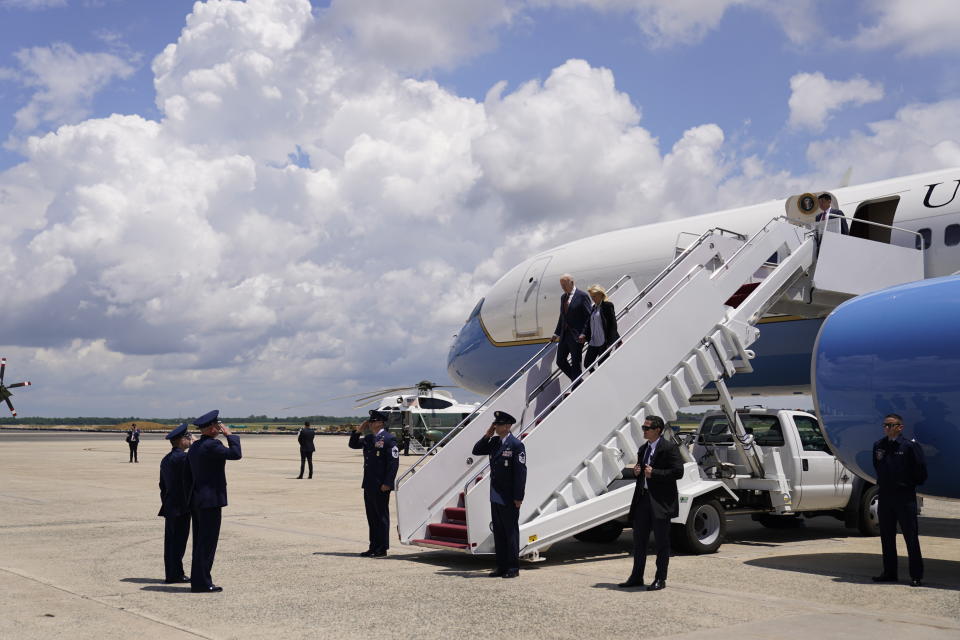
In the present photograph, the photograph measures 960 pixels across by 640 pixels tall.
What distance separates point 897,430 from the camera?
9.16 meters

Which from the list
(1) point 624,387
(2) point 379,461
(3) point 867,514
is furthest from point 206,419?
(3) point 867,514

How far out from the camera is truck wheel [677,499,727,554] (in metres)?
11.3

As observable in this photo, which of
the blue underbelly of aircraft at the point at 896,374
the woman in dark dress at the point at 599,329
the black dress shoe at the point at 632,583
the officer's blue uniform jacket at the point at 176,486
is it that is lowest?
the black dress shoe at the point at 632,583

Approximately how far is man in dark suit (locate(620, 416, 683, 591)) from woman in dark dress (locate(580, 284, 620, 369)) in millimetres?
2639

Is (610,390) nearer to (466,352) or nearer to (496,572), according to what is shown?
(496,572)

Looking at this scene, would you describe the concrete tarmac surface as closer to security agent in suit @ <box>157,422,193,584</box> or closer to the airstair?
security agent in suit @ <box>157,422,193,584</box>

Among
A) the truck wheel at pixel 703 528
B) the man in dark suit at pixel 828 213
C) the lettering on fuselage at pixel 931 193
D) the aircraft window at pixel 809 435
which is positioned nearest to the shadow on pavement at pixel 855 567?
the truck wheel at pixel 703 528

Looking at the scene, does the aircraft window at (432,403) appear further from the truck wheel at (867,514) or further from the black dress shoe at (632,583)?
the black dress shoe at (632,583)

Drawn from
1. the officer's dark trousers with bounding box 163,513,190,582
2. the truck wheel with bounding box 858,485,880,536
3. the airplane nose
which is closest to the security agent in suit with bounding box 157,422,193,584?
the officer's dark trousers with bounding box 163,513,190,582

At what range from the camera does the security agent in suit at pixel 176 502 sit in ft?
30.6

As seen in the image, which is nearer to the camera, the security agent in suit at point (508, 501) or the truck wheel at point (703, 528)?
the security agent in suit at point (508, 501)

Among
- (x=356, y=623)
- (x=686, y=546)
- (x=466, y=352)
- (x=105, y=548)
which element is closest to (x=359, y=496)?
(x=466, y=352)

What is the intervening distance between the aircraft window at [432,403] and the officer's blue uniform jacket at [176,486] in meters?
39.8

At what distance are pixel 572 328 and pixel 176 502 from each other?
5.48 metres
